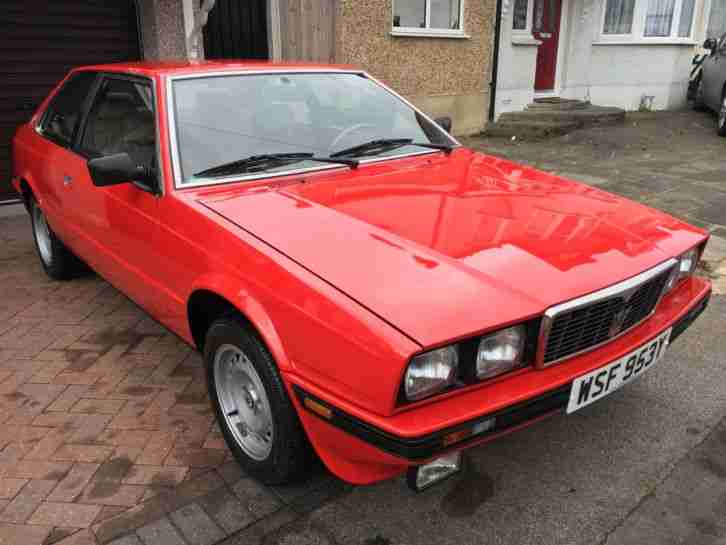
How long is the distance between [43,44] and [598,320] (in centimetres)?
635

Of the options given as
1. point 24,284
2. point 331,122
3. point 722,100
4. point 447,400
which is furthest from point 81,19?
point 722,100

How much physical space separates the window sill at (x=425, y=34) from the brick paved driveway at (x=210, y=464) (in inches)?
263

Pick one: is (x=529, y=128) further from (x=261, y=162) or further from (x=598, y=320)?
(x=598, y=320)

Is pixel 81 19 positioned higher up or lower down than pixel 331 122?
higher up

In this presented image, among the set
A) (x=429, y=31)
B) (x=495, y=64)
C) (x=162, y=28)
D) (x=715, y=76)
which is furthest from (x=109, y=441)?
(x=715, y=76)

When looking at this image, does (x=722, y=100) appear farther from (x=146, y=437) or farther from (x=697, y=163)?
(x=146, y=437)

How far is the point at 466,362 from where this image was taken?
1845mm

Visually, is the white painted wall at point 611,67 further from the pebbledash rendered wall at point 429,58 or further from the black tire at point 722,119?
the black tire at point 722,119

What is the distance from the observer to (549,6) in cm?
1152

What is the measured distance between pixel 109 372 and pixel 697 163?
26.7 feet

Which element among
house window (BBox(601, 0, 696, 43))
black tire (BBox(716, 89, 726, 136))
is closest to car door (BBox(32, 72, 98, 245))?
black tire (BBox(716, 89, 726, 136))

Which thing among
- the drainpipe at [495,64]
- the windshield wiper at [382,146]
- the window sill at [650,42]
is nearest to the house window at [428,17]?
the drainpipe at [495,64]

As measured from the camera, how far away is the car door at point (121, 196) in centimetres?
288

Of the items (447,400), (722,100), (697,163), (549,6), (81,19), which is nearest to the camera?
(447,400)
